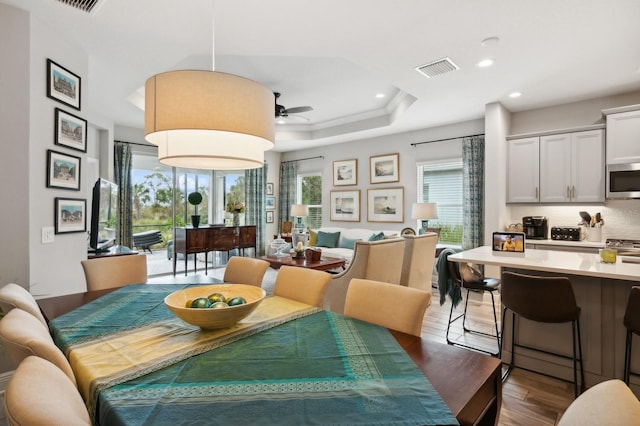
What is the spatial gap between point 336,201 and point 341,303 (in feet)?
13.3

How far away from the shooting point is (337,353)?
1233 millimetres

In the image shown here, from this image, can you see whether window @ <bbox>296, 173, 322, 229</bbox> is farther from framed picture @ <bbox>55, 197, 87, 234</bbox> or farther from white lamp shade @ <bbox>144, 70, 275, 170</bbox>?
white lamp shade @ <bbox>144, 70, 275, 170</bbox>

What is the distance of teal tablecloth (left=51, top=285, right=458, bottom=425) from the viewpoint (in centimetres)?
86

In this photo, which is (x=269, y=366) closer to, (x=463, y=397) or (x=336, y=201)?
(x=463, y=397)

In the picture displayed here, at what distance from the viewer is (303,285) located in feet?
6.70

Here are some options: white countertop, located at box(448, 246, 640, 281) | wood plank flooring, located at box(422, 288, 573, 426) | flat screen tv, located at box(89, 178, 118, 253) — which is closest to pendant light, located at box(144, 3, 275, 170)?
Answer: white countertop, located at box(448, 246, 640, 281)

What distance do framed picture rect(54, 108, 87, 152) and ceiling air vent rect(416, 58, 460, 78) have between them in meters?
3.27

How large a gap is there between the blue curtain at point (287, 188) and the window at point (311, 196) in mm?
156

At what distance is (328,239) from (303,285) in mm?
4493

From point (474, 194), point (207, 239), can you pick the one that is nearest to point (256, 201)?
point (207, 239)

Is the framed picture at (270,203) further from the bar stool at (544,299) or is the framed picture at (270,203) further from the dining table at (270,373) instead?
the dining table at (270,373)


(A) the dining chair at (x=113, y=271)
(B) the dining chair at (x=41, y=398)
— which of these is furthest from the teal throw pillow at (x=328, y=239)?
(B) the dining chair at (x=41, y=398)

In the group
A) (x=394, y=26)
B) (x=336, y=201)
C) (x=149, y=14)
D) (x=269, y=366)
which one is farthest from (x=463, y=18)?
(x=336, y=201)

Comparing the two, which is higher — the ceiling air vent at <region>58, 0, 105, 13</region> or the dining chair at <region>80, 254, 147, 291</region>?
the ceiling air vent at <region>58, 0, 105, 13</region>
